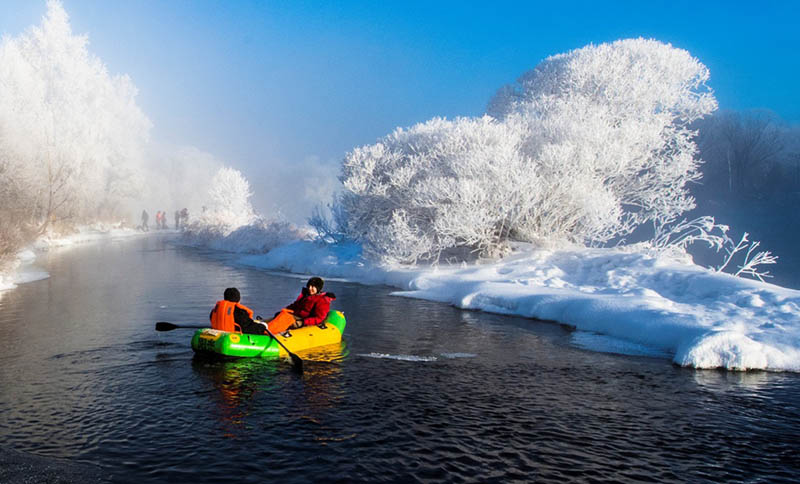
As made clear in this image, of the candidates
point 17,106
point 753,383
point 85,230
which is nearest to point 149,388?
point 753,383

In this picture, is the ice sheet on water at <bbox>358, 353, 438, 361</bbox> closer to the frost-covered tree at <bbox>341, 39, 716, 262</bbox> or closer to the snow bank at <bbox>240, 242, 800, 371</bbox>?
the snow bank at <bbox>240, 242, 800, 371</bbox>

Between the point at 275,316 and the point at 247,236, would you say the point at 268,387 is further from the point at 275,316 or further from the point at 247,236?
the point at 247,236

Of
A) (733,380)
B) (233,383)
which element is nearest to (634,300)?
(733,380)

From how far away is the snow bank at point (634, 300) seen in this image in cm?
1207

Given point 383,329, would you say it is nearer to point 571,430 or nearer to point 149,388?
point 149,388

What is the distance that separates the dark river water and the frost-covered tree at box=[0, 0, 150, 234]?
824 inches

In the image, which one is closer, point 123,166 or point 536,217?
point 536,217

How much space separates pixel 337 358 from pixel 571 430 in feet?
17.4

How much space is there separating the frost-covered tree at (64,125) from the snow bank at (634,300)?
18.7 metres

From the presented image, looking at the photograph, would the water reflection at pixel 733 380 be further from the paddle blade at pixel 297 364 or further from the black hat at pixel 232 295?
the black hat at pixel 232 295

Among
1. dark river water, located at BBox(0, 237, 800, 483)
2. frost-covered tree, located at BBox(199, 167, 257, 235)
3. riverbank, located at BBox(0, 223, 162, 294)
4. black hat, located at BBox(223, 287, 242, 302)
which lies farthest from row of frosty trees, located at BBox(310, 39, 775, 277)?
frost-covered tree, located at BBox(199, 167, 257, 235)

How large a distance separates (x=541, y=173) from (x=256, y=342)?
1738 centimetres

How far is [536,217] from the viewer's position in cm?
2611

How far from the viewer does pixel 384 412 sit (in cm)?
888
